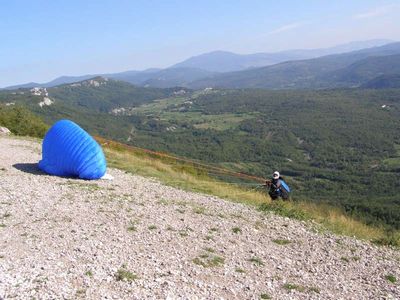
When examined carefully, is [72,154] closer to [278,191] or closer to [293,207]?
[278,191]

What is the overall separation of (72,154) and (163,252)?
9.64 meters

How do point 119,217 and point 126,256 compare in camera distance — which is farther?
point 119,217

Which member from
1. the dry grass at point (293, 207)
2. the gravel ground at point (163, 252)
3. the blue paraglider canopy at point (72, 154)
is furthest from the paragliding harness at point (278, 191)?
the blue paraglider canopy at point (72, 154)

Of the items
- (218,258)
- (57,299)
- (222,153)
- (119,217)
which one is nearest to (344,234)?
(218,258)

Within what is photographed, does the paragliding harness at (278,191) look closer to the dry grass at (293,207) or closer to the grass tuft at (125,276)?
the dry grass at (293,207)

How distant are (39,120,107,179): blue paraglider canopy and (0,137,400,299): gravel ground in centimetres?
147

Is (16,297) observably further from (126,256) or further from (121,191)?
(121,191)

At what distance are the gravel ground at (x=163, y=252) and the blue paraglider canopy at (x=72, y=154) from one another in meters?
1.47

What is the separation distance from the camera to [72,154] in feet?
63.2

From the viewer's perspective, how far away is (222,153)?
196 meters

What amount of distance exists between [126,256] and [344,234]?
9207 mm

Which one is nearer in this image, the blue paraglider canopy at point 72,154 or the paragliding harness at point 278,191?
the blue paraglider canopy at point 72,154

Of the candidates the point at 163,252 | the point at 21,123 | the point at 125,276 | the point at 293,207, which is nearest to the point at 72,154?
the point at 163,252

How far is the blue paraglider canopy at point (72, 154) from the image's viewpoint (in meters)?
19.3
